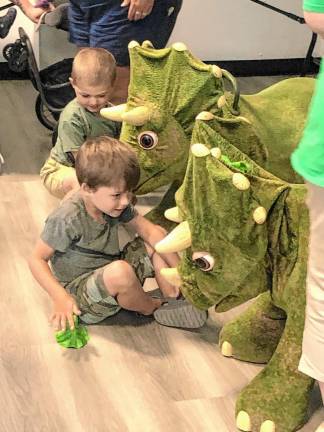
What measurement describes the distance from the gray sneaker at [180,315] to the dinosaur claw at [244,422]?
32 centimetres

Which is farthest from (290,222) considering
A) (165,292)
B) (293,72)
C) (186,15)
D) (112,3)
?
(293,72)

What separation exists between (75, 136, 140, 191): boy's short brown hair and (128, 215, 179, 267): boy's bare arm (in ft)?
0.58

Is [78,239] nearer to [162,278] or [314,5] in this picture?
[162,278]

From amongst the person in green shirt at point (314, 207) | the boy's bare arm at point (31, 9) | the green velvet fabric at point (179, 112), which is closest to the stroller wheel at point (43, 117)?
the boy's bare arm at point (31, 9)

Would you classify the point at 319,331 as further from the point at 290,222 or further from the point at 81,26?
the point at 81,26

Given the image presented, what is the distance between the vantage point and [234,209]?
4.52ft

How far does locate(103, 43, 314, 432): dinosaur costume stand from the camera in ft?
4.58

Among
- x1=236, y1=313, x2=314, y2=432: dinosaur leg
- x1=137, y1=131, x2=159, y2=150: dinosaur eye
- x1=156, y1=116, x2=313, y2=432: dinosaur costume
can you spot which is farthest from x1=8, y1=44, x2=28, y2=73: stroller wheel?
x1=236, y1=313, x2=314, y2=432: dinosaur leg

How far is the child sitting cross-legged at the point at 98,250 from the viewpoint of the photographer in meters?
1.68

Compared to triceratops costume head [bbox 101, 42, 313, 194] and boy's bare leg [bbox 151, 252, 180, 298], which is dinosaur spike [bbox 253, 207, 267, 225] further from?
boy's bare leg [bbox 151, 252, 180, 298]

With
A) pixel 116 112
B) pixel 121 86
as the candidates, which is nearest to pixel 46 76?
pixel 121 86

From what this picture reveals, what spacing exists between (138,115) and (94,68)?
1.08 feet

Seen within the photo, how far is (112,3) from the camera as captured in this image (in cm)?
223

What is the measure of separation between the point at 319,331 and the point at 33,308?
781mm
